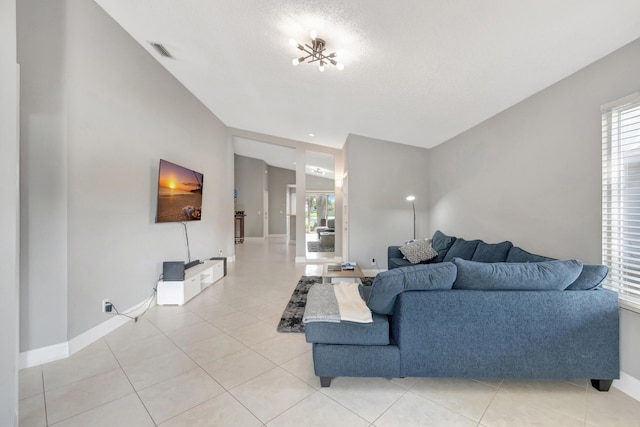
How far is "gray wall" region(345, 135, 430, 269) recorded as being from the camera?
5051mm

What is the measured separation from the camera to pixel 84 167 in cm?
237

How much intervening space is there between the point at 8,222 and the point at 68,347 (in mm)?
1566

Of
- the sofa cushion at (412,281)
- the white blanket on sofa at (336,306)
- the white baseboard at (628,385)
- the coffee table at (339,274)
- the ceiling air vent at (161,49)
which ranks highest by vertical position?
the ceiling air vent at (161,49)

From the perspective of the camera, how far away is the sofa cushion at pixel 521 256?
95.8 inches

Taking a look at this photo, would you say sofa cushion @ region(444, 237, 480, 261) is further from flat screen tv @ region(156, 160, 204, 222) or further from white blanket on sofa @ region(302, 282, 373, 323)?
flat screen tv @ region(156, 160, 204, 222)

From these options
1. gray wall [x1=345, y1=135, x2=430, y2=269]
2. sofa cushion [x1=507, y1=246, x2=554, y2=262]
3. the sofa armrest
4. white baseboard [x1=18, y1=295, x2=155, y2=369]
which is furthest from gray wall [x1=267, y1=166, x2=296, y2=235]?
the sofa armrest

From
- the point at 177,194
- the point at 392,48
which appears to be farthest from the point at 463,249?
the point at 177,194

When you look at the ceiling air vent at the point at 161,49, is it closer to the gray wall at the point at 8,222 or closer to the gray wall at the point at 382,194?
the gray wall at the point at 8,222

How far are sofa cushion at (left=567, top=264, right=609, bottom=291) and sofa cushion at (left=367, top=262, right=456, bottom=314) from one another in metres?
0.89

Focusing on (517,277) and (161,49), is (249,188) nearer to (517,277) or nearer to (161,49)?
(161,49)

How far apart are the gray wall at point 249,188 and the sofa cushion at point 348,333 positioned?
9.22 metres

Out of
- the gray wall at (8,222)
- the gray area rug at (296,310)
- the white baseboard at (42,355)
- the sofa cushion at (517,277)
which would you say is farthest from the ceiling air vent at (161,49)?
the sofa cushion at (517,277)

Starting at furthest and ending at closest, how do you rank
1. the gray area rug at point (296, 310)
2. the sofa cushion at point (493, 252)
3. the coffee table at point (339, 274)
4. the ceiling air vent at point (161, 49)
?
the coffee table at point (339, 274) < the ceiling air vent at point (161, 49) < the sofa cushion at point (493, 252) < the gray area rug at point (296, 310)

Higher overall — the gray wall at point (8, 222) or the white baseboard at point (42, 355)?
the gray wall at point (8, 222)
